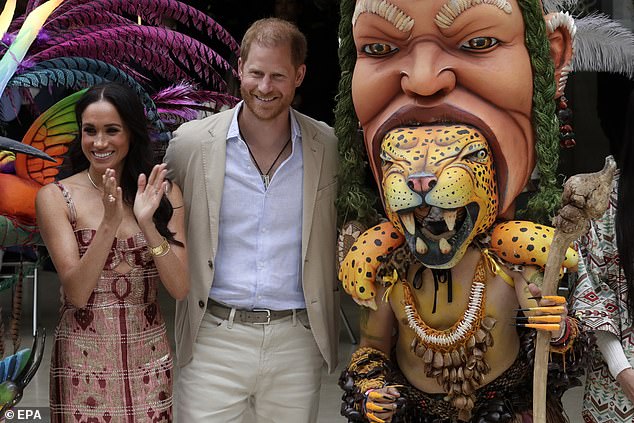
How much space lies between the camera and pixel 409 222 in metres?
2.93

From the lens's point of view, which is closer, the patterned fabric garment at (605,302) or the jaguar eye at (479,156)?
the jaguar eye at (479,156)

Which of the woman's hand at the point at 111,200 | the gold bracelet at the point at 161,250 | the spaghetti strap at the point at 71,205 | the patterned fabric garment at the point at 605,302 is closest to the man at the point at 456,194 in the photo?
the patterned fabric garment at the point at 605,302

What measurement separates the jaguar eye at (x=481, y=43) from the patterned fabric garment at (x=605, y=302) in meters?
0.59

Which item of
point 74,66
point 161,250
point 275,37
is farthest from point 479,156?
point 74,66

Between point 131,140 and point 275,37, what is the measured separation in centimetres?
59

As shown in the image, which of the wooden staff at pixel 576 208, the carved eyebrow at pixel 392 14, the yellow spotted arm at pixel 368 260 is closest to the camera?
the wooden staff at pixel 576 208

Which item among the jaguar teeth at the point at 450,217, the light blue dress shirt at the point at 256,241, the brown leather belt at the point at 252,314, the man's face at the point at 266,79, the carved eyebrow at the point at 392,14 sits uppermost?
the carved eyebrow at the point at 392,14

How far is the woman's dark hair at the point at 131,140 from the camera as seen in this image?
3.15 metres

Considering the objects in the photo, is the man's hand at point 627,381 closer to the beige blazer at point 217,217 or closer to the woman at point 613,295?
the woman at point 613,295

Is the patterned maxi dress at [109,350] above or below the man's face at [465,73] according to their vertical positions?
below

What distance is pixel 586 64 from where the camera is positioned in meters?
5.89

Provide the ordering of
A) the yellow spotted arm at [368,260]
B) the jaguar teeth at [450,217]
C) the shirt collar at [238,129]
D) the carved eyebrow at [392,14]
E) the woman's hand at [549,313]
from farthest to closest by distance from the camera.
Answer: the shirt collar at [238,129]
the yellow spotted arm at [368,260]
the carved eyebrow at [392,14]
the jaguar teeth at [450,217]
the woman's hand at [549,313]

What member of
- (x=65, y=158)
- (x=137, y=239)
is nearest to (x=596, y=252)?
(x=137, y=239)

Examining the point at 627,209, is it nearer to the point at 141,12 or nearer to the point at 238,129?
the point at 238,129
